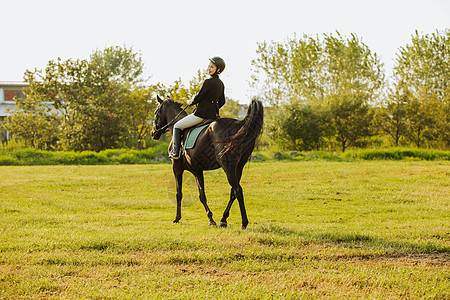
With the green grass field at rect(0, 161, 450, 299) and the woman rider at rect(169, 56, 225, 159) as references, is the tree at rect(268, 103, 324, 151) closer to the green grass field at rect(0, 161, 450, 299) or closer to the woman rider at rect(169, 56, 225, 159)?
the green grass field at rect(0, 161, 450, 299)

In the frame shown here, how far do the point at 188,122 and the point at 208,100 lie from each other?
58 centimetres

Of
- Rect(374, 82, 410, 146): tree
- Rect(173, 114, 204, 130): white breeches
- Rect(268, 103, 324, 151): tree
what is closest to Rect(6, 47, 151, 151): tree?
Rect(268, 103, 324, 151): tree

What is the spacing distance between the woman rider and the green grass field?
1.89m

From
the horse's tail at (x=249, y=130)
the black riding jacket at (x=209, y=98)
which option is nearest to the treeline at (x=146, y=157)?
the black riding jacket at (x=209, y=98)

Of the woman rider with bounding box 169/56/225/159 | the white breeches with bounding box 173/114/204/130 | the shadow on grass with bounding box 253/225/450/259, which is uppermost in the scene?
the woman rider with bounding box 169/56/225/159

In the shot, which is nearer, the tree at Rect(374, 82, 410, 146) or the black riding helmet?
the black riding helmet

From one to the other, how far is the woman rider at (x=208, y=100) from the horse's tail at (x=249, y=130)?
103 centimetres

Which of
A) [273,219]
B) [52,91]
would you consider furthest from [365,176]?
[52,91]

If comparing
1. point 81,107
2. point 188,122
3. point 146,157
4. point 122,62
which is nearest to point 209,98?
point 188,122

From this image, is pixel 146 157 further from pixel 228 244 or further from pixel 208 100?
pixel 228 244

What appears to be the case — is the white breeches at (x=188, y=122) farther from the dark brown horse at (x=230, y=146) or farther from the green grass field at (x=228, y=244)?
the green grass field at (x=228, y=244)

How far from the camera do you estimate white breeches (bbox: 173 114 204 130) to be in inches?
352

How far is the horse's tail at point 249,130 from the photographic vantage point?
7918 millimetres

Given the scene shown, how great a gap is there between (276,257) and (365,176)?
10772mm
